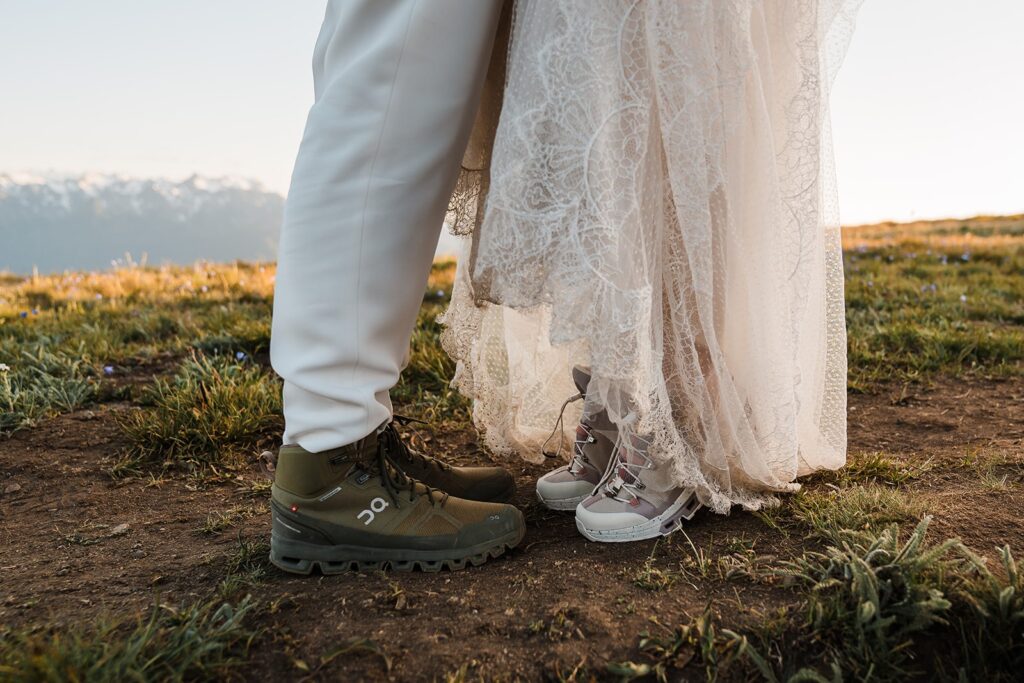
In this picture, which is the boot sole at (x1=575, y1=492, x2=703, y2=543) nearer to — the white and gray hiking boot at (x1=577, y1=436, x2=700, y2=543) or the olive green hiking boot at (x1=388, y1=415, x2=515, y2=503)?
the white and gray hiking boot at (x1=577, y1=436, x2=700, y2=543)

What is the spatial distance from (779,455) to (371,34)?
1438mm

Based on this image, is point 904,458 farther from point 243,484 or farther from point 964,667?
point 243,484

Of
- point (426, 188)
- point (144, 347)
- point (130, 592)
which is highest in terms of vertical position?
point (426, 188)

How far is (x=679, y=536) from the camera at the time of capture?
72.1 inches

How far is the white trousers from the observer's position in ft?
4.93

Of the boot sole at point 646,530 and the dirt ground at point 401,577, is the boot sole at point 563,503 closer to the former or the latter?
the dirt ground at point 401,577

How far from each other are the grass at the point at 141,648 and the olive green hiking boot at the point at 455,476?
2.02 ft

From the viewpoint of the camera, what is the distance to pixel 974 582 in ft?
4.63

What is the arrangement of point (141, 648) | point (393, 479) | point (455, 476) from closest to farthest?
point (141, 648) → point (393, 479) → point (455, 476)

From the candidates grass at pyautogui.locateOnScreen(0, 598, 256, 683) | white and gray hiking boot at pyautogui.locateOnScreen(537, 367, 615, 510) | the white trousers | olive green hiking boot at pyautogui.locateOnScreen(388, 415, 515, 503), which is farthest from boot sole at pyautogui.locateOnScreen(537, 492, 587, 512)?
grass at pyautogui.locateOnScreen(0, 598, 256, 683)

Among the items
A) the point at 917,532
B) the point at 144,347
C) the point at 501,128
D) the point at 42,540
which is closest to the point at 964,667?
the point at 917,532

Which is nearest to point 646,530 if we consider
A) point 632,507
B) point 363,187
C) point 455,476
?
point 632,507

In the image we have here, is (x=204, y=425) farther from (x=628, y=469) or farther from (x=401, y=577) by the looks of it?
(x=628, y=469)
